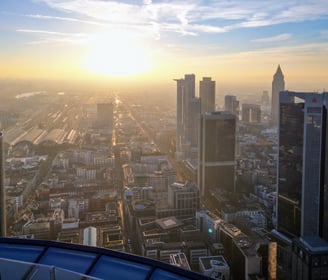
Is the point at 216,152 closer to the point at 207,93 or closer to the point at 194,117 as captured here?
the point at 194,117

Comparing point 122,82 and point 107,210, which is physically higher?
point 122,82

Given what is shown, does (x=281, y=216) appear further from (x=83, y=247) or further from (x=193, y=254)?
(x=83, y=247)

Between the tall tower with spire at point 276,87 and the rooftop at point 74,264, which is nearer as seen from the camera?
the rooftop at point 74,264

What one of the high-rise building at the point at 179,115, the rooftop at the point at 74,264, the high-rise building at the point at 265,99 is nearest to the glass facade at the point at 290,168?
the rooftop at the point at 74,264

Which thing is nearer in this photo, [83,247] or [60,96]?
[83,247]

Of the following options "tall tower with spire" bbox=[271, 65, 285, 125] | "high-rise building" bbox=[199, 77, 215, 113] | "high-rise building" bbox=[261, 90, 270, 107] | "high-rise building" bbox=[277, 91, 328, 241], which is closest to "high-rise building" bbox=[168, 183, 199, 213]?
"high-rise building" bbox=[277, 91, 328, 241]

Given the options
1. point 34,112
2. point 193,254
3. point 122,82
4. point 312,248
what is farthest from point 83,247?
point 122,82

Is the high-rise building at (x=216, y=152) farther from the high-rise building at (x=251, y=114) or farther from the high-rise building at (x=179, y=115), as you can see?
the high-rise building at (x=251, y=114)
